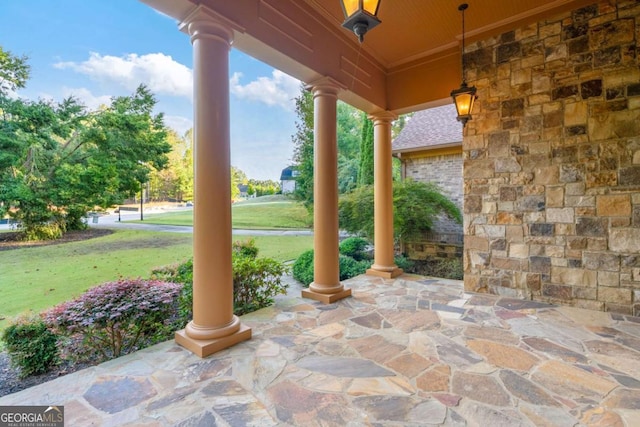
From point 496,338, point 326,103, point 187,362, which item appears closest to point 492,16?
point 326,103

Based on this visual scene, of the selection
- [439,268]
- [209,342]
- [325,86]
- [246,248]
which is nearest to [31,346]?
[209,342]

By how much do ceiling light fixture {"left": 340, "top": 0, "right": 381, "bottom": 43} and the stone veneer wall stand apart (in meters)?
3.21

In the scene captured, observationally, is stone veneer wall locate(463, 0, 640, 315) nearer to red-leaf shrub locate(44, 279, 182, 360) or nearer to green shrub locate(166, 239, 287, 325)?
green shrub locate(166, 239, 287, 325)

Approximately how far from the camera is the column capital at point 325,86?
4.01 metres

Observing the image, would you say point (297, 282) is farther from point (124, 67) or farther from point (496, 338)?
point (124, 67)

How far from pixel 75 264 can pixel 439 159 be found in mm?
8663

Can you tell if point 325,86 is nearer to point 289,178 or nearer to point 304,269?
point 304,269

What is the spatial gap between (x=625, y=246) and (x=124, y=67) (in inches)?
277

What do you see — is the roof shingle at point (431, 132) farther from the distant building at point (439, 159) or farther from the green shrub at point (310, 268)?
the green shrub at point (310, 268)

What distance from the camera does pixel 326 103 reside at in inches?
162

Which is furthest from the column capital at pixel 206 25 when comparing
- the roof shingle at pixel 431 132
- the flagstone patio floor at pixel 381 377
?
the roof shingle at pixel 431 132

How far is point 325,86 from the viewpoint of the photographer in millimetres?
4043

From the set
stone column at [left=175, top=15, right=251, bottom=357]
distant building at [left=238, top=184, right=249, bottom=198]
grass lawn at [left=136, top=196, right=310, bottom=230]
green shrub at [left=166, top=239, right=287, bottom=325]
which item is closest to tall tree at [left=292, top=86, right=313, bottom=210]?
grass lawn at [left=136, top=196, right=310, bottom=230]

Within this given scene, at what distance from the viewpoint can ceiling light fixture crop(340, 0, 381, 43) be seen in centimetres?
206
